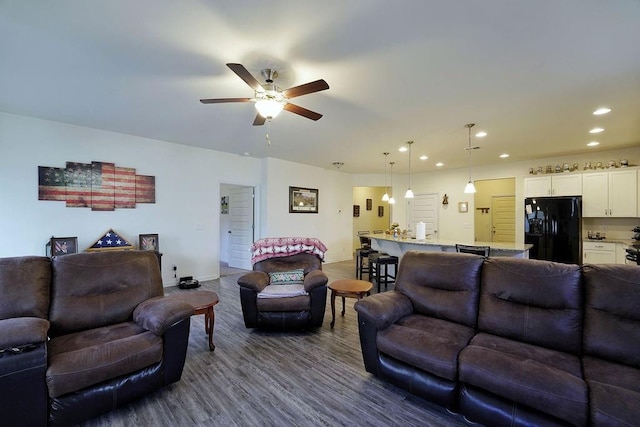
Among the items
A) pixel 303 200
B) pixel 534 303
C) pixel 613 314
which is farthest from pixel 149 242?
pixel 613 314

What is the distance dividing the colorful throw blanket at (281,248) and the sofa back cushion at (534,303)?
2.11 metres

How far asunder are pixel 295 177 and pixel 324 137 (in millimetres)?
2392

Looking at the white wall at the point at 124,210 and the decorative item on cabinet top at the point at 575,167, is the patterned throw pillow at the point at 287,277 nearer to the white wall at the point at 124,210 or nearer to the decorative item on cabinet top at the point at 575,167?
the white wall at the point at 124,210

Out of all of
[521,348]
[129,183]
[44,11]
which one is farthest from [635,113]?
[129,183]

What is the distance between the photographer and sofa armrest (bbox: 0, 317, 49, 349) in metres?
1.58

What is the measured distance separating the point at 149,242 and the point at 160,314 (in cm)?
325

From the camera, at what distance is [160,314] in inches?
83.4

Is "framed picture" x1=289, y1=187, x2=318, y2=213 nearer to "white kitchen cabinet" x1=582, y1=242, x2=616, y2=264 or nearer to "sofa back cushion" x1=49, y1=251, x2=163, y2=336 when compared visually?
"sofa back cushion" x1=49, y1=251, x2=163, y2=336

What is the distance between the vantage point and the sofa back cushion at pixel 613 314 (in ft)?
5.65

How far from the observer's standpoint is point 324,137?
476 centimetres

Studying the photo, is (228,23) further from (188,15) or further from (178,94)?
(178,94)

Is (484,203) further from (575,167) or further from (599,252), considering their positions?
(599,252)

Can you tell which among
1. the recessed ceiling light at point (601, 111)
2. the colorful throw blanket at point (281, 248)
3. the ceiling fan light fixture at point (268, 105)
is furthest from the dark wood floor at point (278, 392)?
the recessed ceiling light at point (601, 111)

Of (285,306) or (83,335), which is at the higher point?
(83,335)
